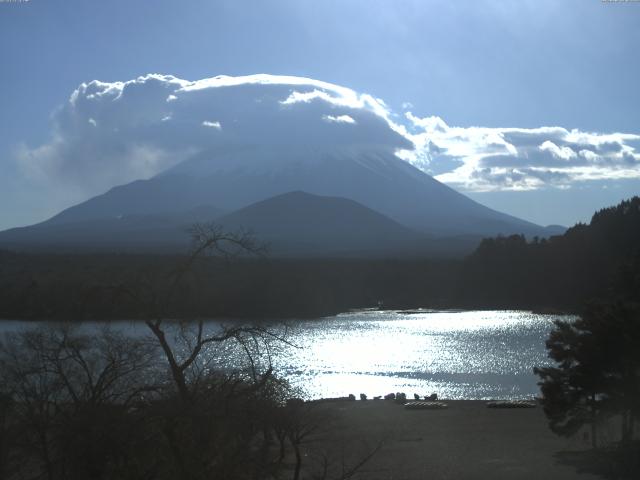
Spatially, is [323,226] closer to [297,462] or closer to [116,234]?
[116,234]

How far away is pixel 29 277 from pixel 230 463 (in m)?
Result: 30.5

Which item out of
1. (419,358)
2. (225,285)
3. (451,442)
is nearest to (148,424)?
(451,442)

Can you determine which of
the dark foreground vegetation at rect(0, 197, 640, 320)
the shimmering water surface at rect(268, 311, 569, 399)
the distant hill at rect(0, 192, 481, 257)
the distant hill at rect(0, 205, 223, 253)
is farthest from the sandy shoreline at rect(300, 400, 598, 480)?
the distant hill at rect(0, 192, 481, 257)

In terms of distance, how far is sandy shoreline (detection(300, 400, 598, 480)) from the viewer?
38.2 feet

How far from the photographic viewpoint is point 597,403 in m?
12.1

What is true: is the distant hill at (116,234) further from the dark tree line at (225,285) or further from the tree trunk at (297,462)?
the tree trunk at (297,462)

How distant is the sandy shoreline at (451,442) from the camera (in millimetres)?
11656

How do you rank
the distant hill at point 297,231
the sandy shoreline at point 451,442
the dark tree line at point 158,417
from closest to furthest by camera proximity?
the dark tree line at point 158,417
the sandy shoreline at point 451,442
the distant hill at point 297,231

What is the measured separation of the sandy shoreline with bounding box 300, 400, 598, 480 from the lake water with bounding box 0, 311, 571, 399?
2.30 m

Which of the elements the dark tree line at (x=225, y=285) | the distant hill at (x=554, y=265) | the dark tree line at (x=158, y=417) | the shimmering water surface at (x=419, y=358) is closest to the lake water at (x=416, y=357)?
the shimmering water surface at (x=419, y=358)

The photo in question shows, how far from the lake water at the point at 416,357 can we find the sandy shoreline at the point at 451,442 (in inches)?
90.6

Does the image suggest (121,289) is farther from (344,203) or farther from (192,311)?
(344,203)

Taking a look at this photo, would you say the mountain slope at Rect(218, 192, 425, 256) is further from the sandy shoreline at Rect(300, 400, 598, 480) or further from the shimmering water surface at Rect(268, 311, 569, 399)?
the sandy shoreline at Rect(300, 400, 598, 480)

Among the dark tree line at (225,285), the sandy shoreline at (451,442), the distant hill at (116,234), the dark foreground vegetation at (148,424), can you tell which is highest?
the distant hill at (116,234)
